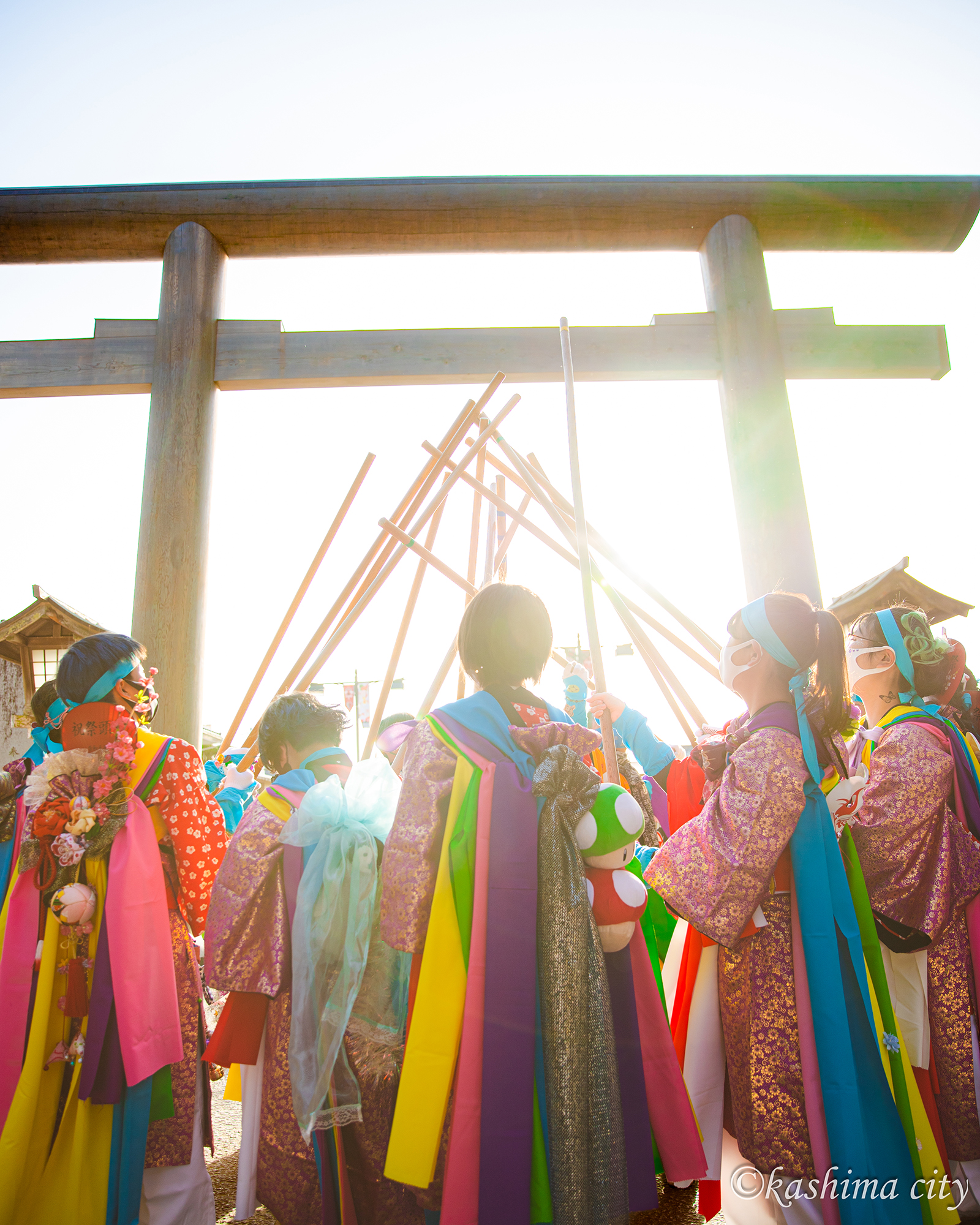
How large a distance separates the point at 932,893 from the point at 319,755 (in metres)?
1.98

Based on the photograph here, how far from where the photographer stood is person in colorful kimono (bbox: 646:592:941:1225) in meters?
1.57

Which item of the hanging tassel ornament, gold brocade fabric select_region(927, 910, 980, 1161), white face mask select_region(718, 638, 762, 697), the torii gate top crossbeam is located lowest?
gold brocade fabric select_region(927, 910, 980, 1161)

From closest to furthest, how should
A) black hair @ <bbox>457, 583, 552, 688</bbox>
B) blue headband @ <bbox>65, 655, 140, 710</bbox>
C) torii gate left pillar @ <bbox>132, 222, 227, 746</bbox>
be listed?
black hair @ <bbox>457, 583, 552, 688</bbox> < blue headband @ <bbox>65, 655, 140, 710</bbox> < torii gate left pillar @ <bbox>132, 222, 227, 746</bbox>

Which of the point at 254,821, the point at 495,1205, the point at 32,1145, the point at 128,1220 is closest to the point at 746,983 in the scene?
the point at 495,1205

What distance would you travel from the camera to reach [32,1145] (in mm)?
1787

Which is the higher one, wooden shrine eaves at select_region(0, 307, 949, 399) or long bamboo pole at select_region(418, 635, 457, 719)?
wooden shrine eaves at select_region(0, 307, 949, 399)

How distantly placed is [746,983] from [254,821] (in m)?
1.41

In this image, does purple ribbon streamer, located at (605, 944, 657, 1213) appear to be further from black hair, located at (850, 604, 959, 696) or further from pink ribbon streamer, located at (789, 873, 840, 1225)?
black hair, located at (850, 604, 959, 696)

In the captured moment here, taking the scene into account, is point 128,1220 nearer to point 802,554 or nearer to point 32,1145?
point 32,1145

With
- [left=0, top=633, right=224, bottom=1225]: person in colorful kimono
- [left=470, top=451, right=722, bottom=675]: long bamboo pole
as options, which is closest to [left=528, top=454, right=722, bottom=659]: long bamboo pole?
[left=470, top=451, right=722, bottom=675]: long bamboo pole

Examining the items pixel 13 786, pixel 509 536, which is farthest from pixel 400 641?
pixel 13 786

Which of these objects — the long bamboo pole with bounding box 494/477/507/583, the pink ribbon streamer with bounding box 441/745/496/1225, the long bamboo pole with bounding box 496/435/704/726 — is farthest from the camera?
the long bamboo pole with bounding box 494/477/507/583

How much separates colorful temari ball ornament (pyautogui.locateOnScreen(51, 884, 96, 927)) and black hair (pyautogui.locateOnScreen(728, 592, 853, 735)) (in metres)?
2.03

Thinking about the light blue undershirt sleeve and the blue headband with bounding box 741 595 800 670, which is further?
the light blue undershirt sleeve
